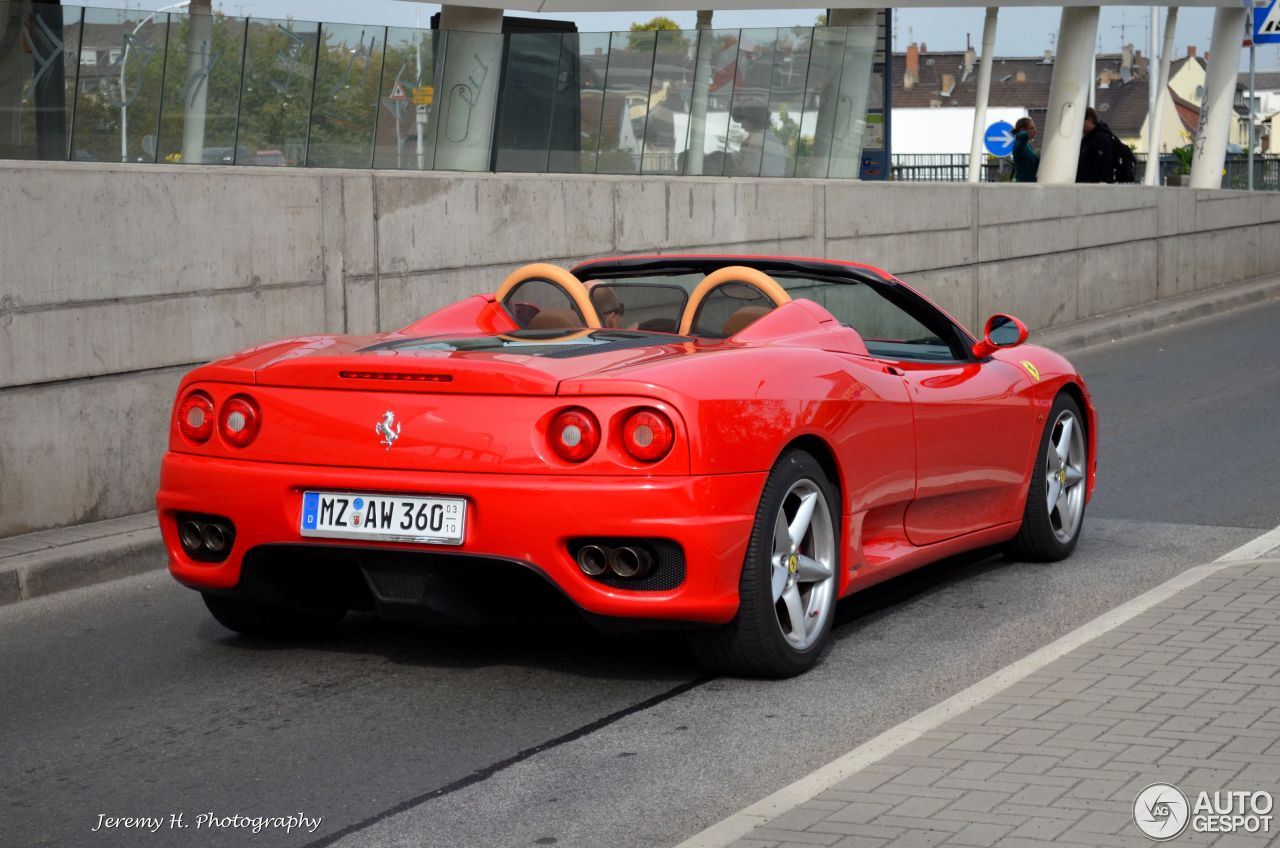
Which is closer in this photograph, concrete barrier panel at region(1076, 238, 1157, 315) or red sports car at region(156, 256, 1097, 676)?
red sports car at region(156, 256, 1097, 676)

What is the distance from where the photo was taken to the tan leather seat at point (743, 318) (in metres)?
6.10

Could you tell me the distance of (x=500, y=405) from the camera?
5.17 metres

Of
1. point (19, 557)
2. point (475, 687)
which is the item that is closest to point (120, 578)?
point (19, 557)

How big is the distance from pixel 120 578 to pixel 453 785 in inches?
139

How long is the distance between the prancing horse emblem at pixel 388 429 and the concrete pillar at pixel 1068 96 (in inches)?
703

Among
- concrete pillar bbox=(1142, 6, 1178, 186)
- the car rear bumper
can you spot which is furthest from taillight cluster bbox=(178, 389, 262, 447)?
concrete pillar bbox=(1142, 6, 1178, 186)

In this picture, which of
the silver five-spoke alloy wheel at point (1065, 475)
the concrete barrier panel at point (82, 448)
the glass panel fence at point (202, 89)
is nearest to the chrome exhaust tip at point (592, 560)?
the silver five-spoke alloy wheel at point (1065, 475)

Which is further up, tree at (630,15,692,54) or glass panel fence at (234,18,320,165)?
tree at (630,15,692,54)

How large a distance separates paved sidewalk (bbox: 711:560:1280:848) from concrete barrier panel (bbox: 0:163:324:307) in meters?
4.85

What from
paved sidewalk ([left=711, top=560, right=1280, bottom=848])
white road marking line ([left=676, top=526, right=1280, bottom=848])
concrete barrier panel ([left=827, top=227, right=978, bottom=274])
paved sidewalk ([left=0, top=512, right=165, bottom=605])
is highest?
concrete barrier panel ([left=827, top=227, right=978, bottom=274])

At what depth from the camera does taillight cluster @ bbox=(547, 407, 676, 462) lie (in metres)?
5.08

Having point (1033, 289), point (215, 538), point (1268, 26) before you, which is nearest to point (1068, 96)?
point (1033, 289)

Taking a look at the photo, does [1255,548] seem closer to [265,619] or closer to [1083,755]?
[1083,755]

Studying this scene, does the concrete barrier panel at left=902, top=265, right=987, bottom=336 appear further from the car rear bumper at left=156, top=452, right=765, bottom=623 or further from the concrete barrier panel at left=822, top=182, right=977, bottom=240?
the car rear bumper at left=156, top=452, right=765, bottom=623
